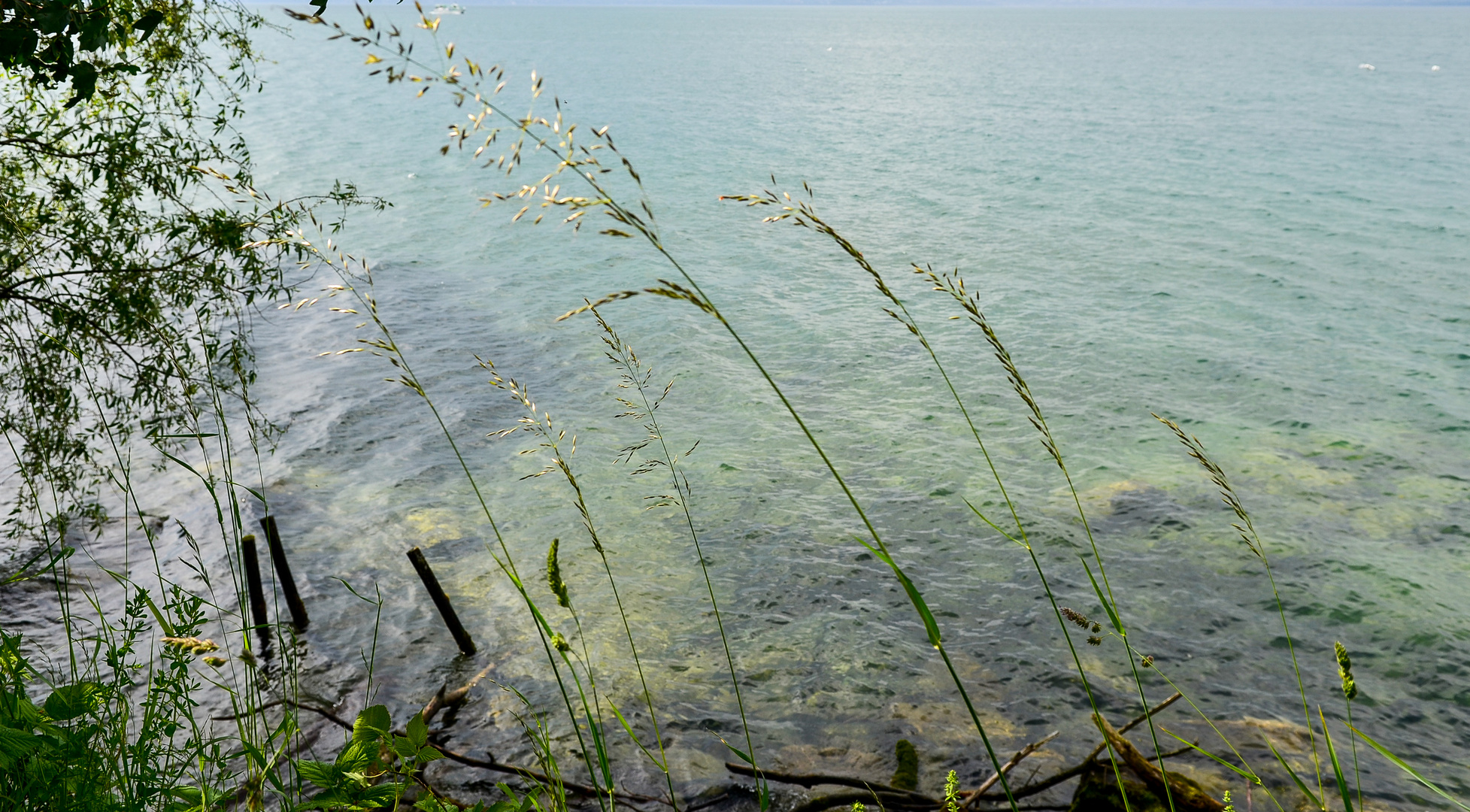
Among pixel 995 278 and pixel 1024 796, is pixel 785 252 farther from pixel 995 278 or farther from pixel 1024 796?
pixel 1024 796

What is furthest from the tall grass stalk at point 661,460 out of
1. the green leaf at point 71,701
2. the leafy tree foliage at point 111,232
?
the leafy tree foliage at point 111,232

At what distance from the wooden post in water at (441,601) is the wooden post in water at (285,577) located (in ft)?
2.73

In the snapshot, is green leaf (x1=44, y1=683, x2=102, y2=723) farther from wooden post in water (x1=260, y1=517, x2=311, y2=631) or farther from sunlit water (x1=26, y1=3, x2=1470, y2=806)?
sunlit water (x1=26, y1=3, x2=1470, y2=806)

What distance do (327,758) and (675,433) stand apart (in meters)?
6.12

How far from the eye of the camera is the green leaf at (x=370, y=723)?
9.32 feet

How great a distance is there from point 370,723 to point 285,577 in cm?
387

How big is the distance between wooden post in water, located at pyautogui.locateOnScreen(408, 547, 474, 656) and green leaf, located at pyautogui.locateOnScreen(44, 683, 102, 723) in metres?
2.55

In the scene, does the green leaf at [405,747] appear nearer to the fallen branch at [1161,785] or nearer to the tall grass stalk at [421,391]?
the tall grass stalk at [421,391]

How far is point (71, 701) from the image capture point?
2588mm

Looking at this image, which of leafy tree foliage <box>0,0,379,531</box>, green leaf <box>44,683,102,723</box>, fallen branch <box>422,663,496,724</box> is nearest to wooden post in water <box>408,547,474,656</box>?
fallen branch <box>422,663,496,724</box>

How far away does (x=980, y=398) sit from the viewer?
12102mm

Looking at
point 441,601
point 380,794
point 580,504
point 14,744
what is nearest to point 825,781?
point 380,794

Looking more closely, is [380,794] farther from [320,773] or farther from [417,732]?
[417,732]

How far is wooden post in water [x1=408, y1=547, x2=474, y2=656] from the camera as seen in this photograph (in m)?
5.40
